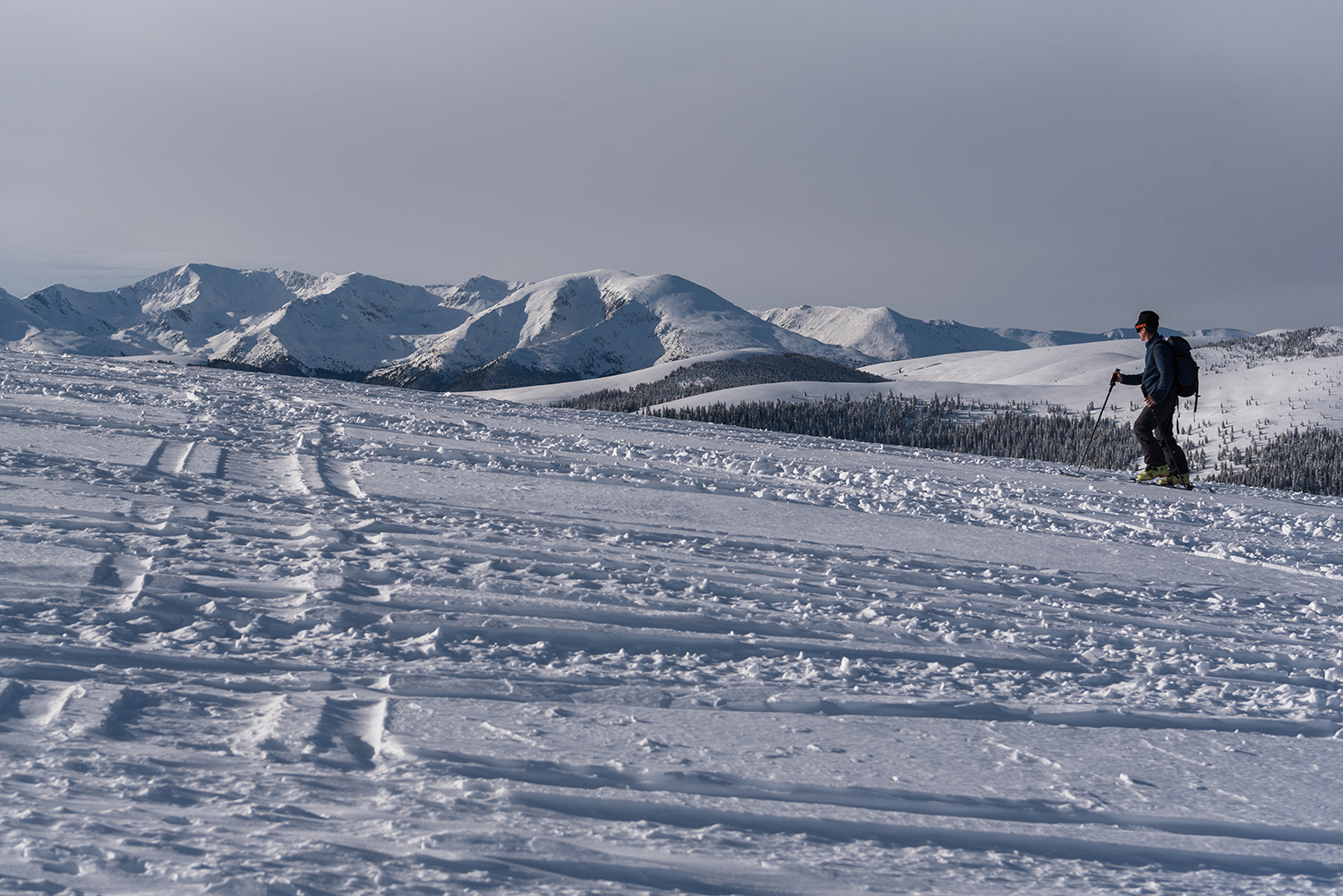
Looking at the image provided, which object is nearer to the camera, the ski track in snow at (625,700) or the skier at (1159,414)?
the ski track in snow at (625,700)

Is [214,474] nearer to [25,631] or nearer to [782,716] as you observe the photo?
[25,631]

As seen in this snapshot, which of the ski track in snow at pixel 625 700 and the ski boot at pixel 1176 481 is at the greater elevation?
the ski boot at pixel 1176 481

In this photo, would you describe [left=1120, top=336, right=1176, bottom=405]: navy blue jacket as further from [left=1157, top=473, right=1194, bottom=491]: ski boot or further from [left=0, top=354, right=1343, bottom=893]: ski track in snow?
[left=0, top=354, right=1343, bottom=893]: ski track in snow

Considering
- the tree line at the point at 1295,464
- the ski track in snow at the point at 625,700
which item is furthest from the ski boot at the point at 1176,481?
the tree line at the point at 1295,464

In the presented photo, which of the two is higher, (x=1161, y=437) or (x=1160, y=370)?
(x=1160, y=370)

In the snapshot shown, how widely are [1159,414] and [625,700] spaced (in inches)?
484

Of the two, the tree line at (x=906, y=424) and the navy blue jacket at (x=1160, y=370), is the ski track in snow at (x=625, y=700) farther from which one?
the tree line at (x=906, y=424)

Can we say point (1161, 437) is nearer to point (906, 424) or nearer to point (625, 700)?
point (625, 700)

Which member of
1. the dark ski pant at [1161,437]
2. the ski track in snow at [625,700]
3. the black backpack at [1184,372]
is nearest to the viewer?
the ski track in snow at [625,700]

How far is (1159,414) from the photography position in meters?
13.0

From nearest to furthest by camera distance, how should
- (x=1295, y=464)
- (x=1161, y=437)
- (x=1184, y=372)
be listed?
(x=1184, y=372)
(x=1161, y=437)
(x=1295, y=464)

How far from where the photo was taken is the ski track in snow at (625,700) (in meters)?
2.59

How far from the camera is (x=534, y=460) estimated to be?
11297 millimetres

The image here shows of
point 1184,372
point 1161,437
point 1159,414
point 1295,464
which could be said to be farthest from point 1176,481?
point 1295,464
